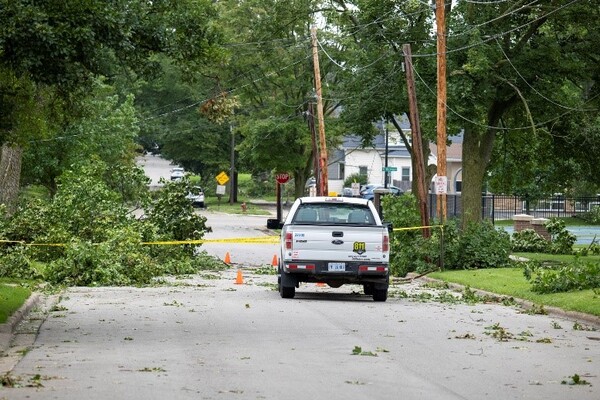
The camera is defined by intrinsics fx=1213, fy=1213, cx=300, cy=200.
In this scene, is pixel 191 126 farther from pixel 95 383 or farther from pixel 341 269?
pixel 95 383

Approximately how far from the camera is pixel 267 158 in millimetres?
66500

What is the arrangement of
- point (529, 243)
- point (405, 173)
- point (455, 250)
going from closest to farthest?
point (455, 250)
point (529, 243)
point (405, 173)

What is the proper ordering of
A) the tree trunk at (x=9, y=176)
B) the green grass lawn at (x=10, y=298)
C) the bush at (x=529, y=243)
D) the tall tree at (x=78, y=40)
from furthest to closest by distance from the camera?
Result: the bush at (x=529, y=243) → the tree trunk at (x=9, y=176) → the green grass lawn at (x=10, y=298) → the tall tree at (x=78, y=40)

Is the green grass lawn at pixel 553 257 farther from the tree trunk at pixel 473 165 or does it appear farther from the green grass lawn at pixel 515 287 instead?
the green grass lawn at pixel 515 287

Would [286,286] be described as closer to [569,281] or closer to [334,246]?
[334,246]

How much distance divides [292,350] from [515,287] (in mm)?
11993

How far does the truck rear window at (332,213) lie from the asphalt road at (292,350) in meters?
1.60

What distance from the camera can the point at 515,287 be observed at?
25.9 metres

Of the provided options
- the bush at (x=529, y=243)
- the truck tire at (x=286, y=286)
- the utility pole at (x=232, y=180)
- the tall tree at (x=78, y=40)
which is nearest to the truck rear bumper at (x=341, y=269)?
the truck tire at (x=286, y=286)

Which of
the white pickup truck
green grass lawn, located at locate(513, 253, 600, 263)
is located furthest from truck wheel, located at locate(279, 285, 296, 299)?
green grass lawn, located at locate(513, 253, 600, 263)

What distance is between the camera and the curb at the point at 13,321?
51.5 feet

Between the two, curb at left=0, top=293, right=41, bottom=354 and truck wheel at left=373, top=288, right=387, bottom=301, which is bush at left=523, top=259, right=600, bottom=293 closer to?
truck wheel at left=373, top=288, right=387, bottom=301

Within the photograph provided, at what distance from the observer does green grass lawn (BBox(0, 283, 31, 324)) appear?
18666 millimetres

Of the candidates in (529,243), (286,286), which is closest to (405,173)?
(529,243)
